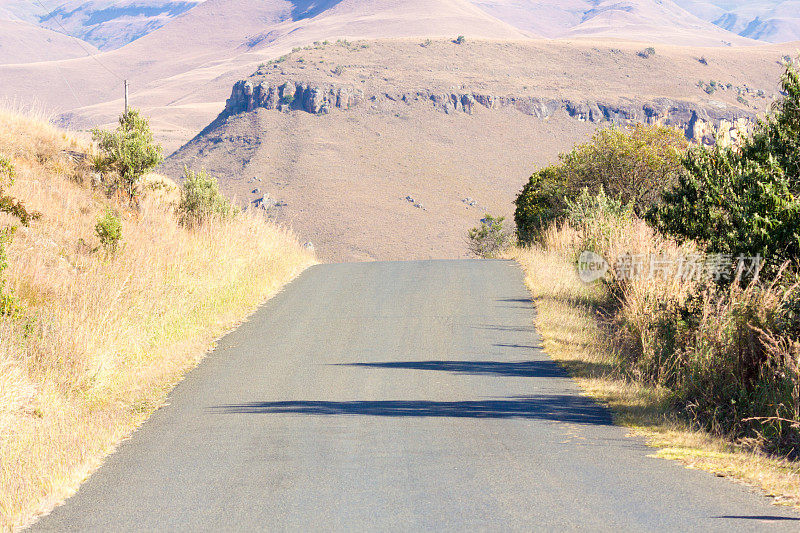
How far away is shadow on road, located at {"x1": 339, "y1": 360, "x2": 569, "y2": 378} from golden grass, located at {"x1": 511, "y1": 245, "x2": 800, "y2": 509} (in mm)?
277

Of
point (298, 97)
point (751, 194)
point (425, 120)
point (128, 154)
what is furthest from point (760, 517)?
point (298, 97)

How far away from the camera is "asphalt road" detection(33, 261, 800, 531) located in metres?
5.43

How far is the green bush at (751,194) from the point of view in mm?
8961

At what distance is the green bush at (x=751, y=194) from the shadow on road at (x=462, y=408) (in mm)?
2799

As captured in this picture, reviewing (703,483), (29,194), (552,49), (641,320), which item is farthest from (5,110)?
(552,49)

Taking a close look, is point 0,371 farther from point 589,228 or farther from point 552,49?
point 552,49

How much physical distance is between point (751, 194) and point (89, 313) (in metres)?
8.47

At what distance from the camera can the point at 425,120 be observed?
379 ft

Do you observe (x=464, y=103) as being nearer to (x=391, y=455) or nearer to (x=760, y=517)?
(x=391, y=455)

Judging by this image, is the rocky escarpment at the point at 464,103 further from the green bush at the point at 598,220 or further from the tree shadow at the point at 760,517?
the tree shadow at the point at 760,517

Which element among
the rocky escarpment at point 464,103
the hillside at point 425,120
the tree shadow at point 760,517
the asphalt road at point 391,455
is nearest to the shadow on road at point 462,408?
the asphalt road at point 391,455

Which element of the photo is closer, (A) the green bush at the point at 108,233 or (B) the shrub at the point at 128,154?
(A) the green bush at the point at 108,233

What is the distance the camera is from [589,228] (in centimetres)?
1841

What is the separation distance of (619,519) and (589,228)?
13.7 meters
